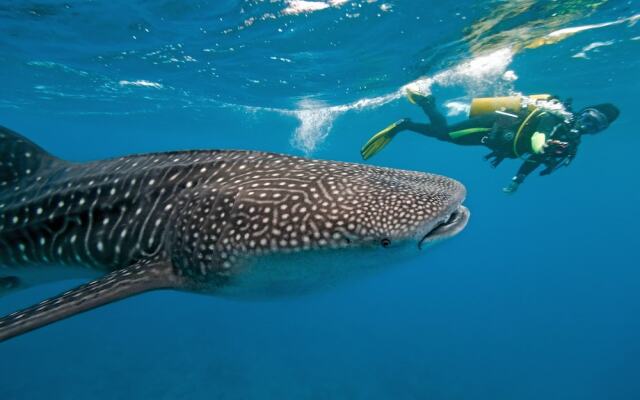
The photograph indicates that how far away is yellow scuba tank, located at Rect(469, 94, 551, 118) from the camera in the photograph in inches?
423

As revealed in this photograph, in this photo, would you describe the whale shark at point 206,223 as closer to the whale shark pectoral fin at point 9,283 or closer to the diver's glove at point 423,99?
the whale shark pectoral fin at point 9,283

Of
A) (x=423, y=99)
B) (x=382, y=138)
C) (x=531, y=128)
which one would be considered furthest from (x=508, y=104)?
(x=382, y=138)

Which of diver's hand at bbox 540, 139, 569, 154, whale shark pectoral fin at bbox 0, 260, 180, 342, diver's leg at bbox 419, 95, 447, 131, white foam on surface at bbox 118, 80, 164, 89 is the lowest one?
diver's hand at bbox 540, 139, 569, 154

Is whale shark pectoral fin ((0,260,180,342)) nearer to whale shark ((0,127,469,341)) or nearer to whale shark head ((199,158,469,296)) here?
whale shark ((0,127,469,341))

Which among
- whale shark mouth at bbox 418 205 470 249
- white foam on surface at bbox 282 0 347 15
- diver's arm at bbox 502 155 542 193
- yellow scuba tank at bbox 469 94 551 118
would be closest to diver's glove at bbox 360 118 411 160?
yellow scuba tank at bbox 469 94 551 118

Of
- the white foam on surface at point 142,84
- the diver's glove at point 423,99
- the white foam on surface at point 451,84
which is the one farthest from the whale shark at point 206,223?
the white foam on surface at point 142,84

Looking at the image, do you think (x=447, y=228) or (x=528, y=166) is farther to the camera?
(x=528, y=166)

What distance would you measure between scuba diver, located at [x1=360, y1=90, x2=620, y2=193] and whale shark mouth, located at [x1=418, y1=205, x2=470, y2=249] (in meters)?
7.40

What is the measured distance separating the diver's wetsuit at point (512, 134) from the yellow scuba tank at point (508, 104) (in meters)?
0.16

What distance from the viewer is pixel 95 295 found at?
2.91 m

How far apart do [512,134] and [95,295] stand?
422 inches

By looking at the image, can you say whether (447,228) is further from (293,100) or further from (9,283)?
(293,100)

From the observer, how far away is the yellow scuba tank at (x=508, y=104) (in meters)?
10.7

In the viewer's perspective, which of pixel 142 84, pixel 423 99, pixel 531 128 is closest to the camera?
pixel 531 128
